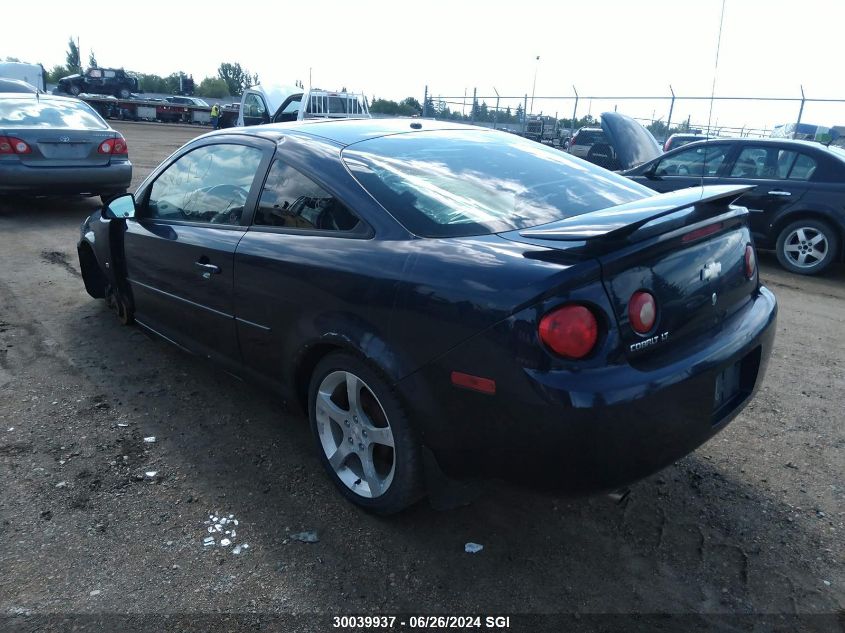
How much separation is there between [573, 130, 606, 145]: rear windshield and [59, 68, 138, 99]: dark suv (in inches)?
1546

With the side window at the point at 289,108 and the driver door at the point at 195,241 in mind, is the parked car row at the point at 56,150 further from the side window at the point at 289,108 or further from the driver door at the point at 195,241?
the side window at the point at 289,108

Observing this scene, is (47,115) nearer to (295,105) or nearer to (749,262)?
(749,262)

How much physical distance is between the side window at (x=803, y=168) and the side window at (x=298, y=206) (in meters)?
6.79

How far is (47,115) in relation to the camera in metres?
8.95

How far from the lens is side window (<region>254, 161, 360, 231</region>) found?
9.45 ft

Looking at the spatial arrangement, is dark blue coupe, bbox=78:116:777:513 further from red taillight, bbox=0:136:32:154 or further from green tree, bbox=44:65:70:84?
green tree, bbox=44:65:70:84

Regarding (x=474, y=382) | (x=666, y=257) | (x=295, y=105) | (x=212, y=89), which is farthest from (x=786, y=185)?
(x=212, y=89)

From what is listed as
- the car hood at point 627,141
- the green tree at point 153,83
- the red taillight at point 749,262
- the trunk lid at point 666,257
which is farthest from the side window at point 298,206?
the green tree at point 153,83

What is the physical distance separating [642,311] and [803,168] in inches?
265

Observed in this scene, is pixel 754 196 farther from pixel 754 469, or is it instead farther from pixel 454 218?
pixel 454 218

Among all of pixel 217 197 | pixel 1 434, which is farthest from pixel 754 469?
pixel 1 434

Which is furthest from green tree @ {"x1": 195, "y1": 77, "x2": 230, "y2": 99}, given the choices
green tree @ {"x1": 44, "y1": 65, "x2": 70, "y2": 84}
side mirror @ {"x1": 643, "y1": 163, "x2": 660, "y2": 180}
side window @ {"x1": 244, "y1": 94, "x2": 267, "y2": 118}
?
side mirror @ {"x1": 643, "y1": 163, "x2": 660, "y2": 180}

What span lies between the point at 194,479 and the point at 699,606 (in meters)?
2.22

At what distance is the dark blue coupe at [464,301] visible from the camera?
2170 mm
